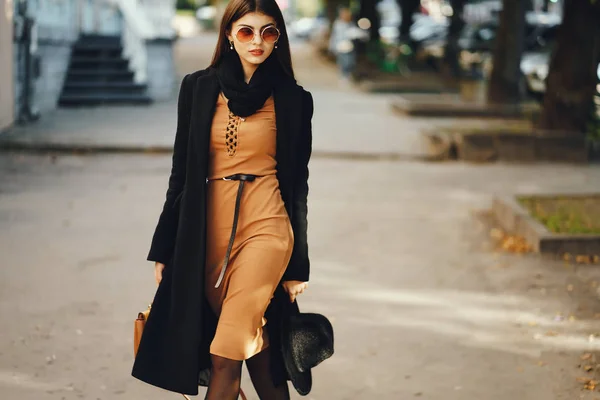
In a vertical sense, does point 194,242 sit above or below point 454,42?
above

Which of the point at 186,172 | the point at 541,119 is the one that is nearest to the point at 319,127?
the point at 541,119

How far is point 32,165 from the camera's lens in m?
12.9

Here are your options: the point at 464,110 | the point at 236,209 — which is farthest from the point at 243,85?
the point at 464,110

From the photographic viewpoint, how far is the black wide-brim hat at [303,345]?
3947 millimetres

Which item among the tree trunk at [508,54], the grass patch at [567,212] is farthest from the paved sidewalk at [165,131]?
the grass patch at [567,212]

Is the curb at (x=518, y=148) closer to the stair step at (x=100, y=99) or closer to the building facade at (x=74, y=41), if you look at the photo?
the building facade at (x=74, y=41)

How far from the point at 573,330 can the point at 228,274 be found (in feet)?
10.7

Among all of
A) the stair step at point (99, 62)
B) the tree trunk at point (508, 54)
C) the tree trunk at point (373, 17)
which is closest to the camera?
the tree trunk at point (508, 54)

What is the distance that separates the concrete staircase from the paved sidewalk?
21.2 inches

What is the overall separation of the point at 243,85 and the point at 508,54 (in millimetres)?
16870

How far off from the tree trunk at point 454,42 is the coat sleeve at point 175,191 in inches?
1089

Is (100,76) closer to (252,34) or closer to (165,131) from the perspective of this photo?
(165,131)

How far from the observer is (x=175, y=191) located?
3.99m

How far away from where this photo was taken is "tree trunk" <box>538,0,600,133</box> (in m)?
14.7
